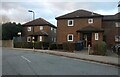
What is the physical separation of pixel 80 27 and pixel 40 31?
56.5 feet

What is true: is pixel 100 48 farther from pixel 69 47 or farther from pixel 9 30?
pixel 9 30

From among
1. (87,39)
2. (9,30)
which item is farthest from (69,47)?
(9,30)

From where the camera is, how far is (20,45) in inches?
1916

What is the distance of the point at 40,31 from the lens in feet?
197

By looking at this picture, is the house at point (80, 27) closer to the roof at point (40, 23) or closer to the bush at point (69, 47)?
the bush at point (69, 47)

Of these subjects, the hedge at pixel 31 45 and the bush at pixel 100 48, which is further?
the hedge at pixel 31 45

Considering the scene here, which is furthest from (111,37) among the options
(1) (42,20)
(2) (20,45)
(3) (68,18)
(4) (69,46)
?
(1) (42,20)

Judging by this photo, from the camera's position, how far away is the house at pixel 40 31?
58.0 m

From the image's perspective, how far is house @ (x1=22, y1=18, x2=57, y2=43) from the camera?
5797 cm

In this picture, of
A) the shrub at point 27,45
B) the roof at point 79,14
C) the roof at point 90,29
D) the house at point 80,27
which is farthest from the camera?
the shrub at point 27,45

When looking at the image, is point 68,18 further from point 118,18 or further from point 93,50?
point 93,50

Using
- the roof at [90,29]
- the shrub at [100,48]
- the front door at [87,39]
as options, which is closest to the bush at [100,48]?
the shrub at [100,48]

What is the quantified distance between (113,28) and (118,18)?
87.0 inches

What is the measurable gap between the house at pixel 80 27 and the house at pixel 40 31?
36.7 feet
